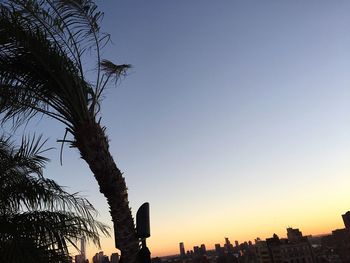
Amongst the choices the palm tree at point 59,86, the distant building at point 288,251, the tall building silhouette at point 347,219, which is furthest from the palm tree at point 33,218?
the tall building silhouette at point 347,219

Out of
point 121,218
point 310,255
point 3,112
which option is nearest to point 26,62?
point 3,112

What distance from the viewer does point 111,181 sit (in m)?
5.63

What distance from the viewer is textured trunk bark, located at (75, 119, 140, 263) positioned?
5.39 m

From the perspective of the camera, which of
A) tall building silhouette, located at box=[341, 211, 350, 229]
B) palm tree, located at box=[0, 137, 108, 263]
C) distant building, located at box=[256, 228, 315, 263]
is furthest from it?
tall building silhouette, located at box=[341, 211, 350, 229]

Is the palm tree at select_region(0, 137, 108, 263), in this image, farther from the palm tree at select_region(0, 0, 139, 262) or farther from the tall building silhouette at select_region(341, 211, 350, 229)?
the tall building silhouette at select_region(341, 211, 350, 229)

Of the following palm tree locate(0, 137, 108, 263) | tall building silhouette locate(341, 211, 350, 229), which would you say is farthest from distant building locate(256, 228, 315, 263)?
palm tree locate(0, 137, 108, 263)

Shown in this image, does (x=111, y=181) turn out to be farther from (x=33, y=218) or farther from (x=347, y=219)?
(x=347, y=219)

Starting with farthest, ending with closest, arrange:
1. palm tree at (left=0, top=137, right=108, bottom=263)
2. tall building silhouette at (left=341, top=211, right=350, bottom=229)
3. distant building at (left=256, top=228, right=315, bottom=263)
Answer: tall building silhouette at (left=341, top=211, right=350, bottom=229) → distant building at (left=256, top=228, right=315, bottom=263) → palm tree at (left=0, top=137, right=108, bottom=263)

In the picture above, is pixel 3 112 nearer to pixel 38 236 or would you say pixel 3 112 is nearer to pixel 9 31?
pixel 9 31

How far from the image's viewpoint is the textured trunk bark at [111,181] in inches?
212

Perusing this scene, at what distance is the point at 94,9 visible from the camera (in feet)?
23.2

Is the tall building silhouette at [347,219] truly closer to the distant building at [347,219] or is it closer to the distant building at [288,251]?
the distant building at [347,219]

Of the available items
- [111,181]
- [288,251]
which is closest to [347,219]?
[288,251]

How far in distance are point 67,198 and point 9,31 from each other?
10.6ft
